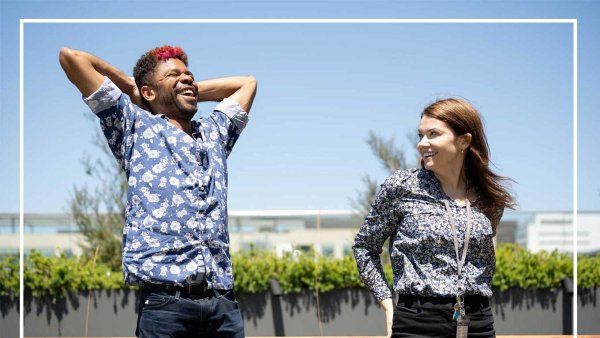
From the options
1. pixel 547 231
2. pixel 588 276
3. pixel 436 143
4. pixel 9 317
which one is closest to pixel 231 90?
pixel 436 143

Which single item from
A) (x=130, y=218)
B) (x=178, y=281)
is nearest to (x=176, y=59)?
(x=130, y=218)

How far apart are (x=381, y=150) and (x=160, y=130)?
10035 mm

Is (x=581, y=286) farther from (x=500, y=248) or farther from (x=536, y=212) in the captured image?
(x=536, y=212)

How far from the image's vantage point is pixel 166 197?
7.14ft

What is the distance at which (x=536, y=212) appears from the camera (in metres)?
11.4

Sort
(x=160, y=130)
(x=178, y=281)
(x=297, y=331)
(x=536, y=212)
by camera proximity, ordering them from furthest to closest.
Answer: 1. (x=536, y=212)
2. (x=297, y=331)
3. (x=160, y=130)
4. (x=178, y=281)

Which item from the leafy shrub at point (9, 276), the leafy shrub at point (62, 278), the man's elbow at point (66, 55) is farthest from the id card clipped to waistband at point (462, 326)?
the leafy shrub at point (9, 276)

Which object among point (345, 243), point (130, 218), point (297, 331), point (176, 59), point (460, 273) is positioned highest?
point (176, 59)

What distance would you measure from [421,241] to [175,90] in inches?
35.4

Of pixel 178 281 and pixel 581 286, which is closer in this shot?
pixel 178 281

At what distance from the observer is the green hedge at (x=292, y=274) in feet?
25.1

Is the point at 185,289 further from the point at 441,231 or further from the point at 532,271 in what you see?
the point at 532,271

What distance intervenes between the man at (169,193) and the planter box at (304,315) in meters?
5.43

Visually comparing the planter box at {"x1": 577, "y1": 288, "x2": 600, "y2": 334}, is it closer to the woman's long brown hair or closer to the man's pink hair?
the woman's long brown hair
